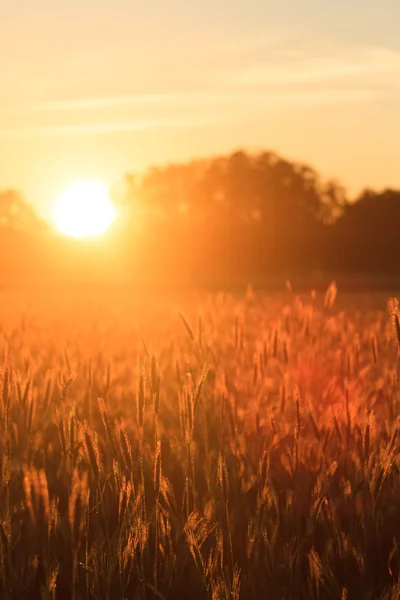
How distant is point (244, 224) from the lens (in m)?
54.7

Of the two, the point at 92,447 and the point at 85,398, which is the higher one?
the point at 92,447

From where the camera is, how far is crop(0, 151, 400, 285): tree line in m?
47.2

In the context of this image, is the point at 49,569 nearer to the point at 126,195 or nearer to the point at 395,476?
the point at 395,476

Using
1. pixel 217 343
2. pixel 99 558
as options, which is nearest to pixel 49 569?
pixel 99 558

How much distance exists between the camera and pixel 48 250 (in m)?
50.5

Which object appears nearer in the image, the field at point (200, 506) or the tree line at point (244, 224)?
the field at point (200, 506)

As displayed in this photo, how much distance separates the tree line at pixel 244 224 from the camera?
47.2 metres

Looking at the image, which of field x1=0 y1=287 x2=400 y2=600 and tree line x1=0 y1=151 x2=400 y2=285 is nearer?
field x1=0 y1=287 x2=400 y2=600

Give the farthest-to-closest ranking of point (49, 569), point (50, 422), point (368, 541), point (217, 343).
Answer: point (217, 343), point (50, 422), point (368, 541), point (49, 569)

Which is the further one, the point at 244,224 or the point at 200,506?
the point at 244,224

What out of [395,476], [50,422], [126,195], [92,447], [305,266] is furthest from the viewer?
[126,195]

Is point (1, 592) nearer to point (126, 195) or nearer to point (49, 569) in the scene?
point (49, 569)

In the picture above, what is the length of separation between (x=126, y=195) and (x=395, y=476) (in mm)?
60076

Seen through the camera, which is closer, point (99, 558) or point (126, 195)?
point (99, 558)
